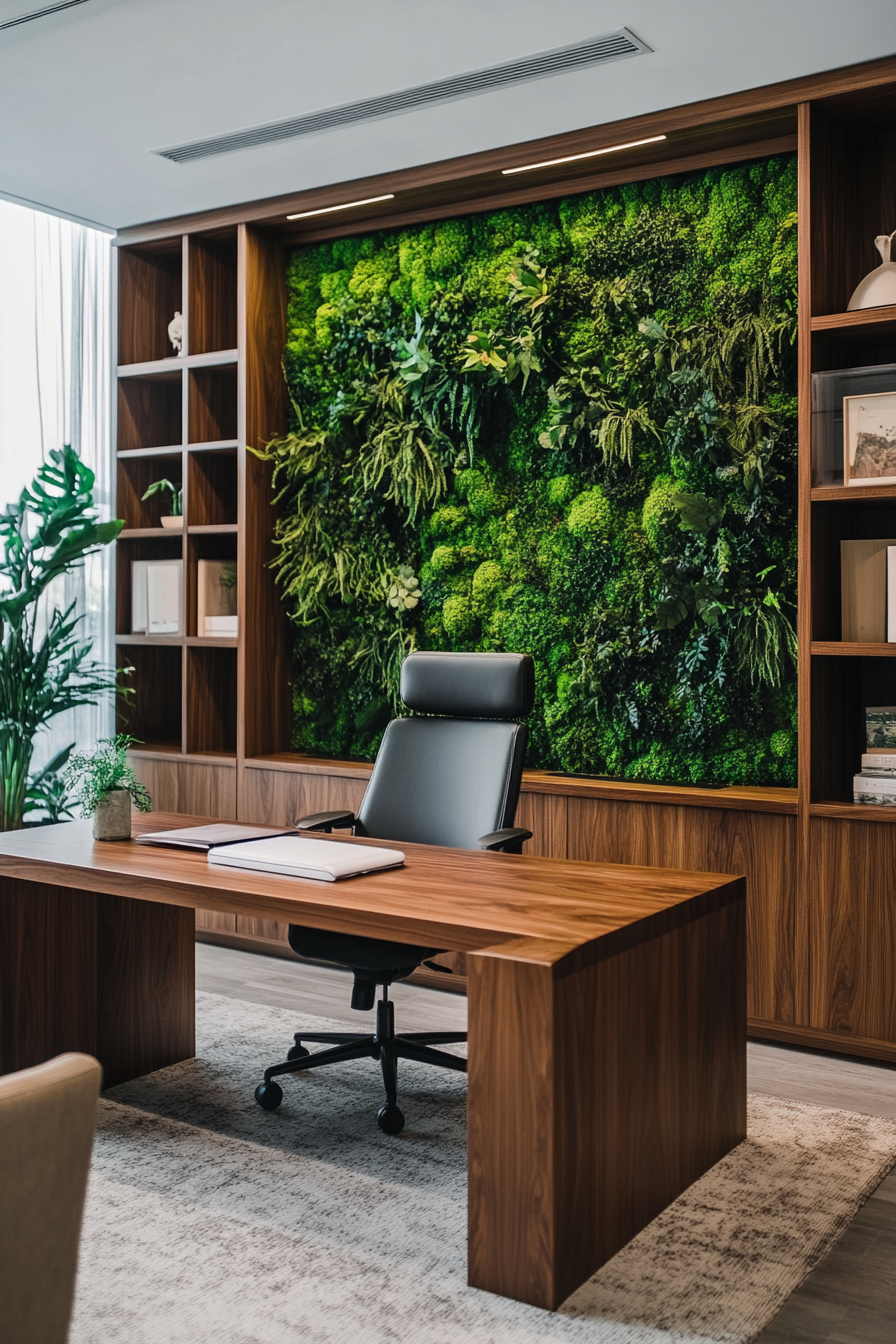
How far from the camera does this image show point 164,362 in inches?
193

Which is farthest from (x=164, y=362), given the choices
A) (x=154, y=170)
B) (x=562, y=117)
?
(x=562, y=117)

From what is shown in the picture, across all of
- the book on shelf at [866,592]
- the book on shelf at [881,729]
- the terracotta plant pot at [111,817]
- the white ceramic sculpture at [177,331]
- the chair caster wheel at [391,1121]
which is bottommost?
the chair caster wheel at [391,1121]

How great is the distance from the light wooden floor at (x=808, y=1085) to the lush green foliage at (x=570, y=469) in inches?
35.6

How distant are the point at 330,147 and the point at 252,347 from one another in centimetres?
92

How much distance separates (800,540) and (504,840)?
4.24 ft

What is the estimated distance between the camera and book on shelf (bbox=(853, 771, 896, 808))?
11.0 feet

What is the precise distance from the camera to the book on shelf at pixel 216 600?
190 inches

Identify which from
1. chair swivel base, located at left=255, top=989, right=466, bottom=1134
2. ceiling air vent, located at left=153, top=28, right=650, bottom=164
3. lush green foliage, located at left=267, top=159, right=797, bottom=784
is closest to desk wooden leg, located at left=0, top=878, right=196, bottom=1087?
chair swivel base, located at left=255, top=989, right=466, bottom=1134

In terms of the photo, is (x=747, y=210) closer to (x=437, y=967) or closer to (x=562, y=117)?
(x=562, y=117)

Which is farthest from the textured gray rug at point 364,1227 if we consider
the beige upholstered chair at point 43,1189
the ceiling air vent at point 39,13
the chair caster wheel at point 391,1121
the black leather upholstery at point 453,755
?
the ceiling air vent at point 39,13

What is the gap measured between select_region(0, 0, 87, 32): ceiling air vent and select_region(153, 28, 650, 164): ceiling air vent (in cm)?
83

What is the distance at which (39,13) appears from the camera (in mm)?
3109

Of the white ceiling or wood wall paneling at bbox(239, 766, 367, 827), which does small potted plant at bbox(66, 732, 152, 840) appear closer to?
wood wall paneling at bbox(239, 766, 367, 827)

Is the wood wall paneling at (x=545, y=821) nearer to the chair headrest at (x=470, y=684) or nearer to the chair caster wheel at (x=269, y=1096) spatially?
the chair headrest at (x=470, y=684)
